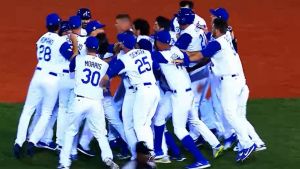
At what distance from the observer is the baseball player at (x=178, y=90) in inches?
435

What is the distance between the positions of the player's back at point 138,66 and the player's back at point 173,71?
0.30m

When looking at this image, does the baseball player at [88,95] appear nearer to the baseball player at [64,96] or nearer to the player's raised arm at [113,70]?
the player's raised arm at [113,70]

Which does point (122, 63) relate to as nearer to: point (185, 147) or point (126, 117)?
point (126, 117)

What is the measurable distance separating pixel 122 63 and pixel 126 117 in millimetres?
841

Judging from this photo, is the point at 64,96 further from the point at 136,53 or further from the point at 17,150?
the point at 136,53

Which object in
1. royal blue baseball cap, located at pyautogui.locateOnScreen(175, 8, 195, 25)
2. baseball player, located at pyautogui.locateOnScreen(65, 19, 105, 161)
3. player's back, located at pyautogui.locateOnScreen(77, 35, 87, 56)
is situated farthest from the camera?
royal blue baseball cap, located at pyautogui.locateOnScreen(175, 8, 195, 25)

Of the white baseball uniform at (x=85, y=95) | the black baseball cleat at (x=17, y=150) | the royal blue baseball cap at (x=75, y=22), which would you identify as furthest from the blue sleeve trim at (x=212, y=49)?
the black baseball cleat at (x=17, y=150)

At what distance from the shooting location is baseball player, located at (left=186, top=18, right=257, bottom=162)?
36.7 ft

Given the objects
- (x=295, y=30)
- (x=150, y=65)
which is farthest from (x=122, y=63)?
(x=295, y=30)

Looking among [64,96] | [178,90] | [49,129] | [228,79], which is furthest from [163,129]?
[49,129]

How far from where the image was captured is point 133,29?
1163 centimetres

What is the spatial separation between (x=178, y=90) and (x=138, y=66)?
74cm

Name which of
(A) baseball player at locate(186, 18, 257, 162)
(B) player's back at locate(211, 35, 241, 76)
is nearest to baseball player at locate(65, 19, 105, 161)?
(A) baseball player at locate(186, 18, 257, 162)

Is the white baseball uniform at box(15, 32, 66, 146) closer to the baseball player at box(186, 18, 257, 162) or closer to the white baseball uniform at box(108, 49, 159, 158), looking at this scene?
the white baseball uniform at box(108, 49, 159, 158)
